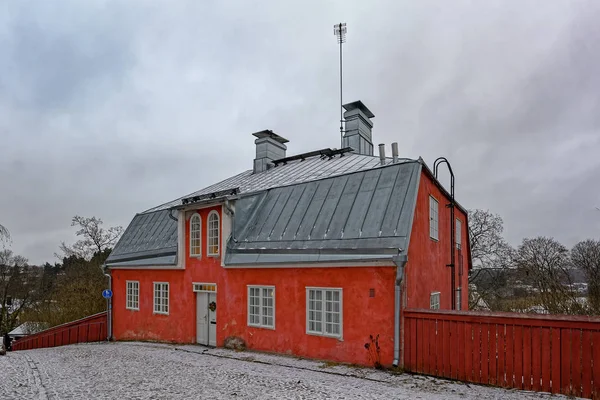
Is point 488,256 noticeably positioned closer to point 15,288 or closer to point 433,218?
point 433,218

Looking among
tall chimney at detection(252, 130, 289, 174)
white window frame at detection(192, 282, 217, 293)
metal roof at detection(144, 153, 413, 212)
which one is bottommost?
white window frame at detection(192, 282, 217, 293)

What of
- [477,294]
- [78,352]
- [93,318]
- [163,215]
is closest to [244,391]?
[78,352]

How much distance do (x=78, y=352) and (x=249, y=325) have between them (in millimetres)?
6075

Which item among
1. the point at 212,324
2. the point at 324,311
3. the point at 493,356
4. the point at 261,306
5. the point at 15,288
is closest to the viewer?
the point at 493,356

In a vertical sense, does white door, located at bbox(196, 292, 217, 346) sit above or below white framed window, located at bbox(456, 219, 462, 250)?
below

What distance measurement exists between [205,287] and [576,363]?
1037cm

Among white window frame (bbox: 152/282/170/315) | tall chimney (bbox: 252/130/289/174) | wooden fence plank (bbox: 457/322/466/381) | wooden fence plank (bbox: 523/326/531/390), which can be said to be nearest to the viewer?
wooden fence plank (bbox: 523/326/531/390)

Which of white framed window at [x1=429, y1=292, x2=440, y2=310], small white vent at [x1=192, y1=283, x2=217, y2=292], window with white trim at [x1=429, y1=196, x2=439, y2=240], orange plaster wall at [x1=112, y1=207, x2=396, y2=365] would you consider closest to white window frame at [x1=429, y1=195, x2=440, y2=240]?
window with white trim at [x1=429, y1=196, x2=439, y2=240]

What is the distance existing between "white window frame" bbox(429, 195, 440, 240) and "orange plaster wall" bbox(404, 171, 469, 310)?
0.55 feet

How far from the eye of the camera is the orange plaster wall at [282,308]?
10.0 metres

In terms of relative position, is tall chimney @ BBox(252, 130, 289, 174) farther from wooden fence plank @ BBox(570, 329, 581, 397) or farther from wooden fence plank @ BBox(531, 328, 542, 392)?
wooden fence plank @ BBox(570, 329, 581, 397)

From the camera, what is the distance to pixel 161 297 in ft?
50.8

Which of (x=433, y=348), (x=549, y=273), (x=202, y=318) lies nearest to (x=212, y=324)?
(x=202, y=318)

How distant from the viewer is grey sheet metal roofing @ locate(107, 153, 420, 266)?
10.7 m
